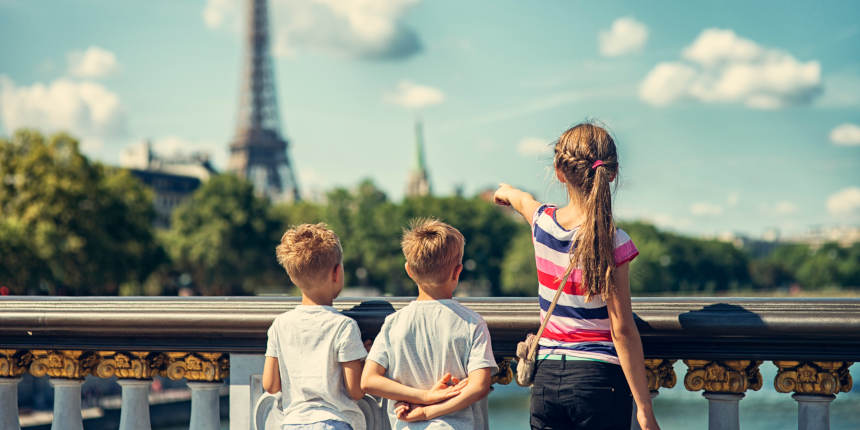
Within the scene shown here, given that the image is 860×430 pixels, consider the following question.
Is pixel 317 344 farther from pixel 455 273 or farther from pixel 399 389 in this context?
pixel 455 273

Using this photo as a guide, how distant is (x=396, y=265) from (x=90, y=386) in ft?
151

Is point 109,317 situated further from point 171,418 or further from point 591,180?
point 171,418

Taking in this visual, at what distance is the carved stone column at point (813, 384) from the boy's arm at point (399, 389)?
103cm

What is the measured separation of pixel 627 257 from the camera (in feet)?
9.61

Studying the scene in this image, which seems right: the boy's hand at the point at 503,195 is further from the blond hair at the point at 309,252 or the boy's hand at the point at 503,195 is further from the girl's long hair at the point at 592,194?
the blond hair at the point at 309,252

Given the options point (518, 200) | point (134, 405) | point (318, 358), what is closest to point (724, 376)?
point (518, 200)

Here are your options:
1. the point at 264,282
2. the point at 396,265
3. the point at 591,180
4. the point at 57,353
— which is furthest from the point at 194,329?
the point at 396,265

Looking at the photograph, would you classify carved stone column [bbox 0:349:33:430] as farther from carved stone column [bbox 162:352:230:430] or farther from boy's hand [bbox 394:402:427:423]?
boy's hand [bbox 394:402:427:423]

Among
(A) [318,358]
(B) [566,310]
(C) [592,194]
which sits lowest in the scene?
(A) [318,358]

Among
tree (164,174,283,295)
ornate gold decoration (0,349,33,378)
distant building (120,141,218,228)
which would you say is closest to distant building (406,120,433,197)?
distant building (120,141,218,228)

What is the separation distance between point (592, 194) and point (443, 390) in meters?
0.77

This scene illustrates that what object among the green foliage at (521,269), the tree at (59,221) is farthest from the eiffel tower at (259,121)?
the tree at (59,221)

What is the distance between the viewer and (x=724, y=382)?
3.13 m

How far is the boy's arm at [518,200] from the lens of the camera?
330cm
